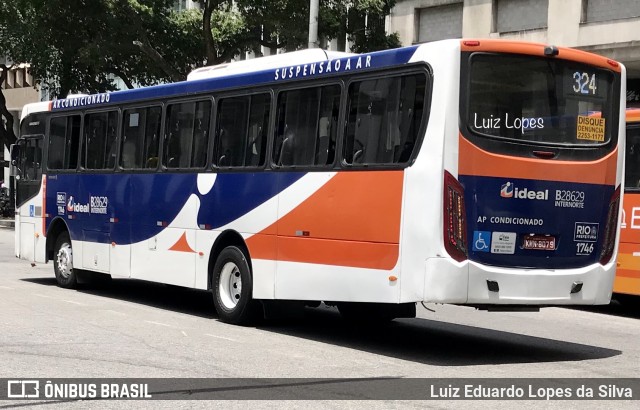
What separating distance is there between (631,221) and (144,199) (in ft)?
22.6

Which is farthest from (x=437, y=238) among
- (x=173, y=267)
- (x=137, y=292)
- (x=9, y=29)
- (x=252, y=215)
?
(x=9, y=29)

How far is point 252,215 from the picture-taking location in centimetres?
1334

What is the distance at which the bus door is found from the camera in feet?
61.8

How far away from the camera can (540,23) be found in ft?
102

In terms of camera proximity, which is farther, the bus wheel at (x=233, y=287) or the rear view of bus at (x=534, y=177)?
the bus wheel at (x=233, y=287)

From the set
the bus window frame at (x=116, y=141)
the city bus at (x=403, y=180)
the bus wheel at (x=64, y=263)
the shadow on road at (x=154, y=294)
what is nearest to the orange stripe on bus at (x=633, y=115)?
the city bus at (x=403, y=180)

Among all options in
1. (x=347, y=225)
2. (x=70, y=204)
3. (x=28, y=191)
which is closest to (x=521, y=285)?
(x=347, y=225)

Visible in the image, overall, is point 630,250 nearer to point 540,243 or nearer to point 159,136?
point 540,243

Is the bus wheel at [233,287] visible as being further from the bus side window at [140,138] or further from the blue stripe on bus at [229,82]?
the bus side window at [140,138]

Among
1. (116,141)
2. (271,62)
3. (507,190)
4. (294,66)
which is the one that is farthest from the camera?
(116,141)

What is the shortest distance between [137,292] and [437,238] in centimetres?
836

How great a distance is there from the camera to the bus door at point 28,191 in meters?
18.8

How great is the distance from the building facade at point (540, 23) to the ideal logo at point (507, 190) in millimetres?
18395

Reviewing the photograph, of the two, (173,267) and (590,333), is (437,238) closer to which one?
(590,333)
